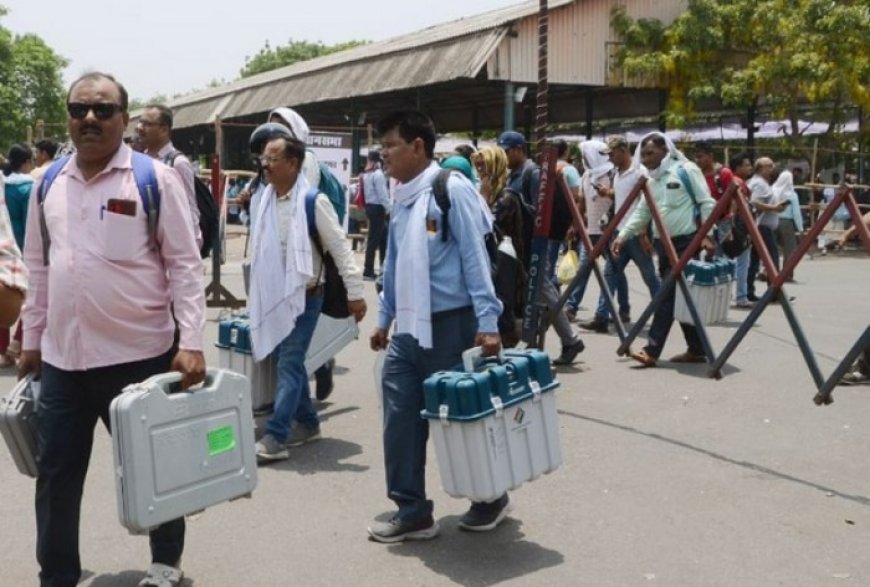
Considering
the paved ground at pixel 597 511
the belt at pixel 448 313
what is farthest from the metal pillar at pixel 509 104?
the belt at pixel 448 313

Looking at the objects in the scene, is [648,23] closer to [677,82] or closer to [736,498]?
[677,82]

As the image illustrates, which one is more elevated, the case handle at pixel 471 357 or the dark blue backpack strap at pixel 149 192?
the dark blue backpack strap at pixel 149 192

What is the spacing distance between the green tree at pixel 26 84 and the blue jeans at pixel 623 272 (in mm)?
52722

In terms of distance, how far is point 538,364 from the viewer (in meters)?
4.98

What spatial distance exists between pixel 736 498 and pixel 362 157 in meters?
24.8

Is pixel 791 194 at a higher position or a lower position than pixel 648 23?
lower

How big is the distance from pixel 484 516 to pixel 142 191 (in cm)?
Answer: 211

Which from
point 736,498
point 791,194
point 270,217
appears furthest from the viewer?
point 791,194

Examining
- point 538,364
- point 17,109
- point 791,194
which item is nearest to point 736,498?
point 538,364

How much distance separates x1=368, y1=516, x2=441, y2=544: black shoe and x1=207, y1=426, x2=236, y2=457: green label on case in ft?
3.78

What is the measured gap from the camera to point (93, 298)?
157 inches

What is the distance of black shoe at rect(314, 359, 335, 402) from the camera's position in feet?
26.0

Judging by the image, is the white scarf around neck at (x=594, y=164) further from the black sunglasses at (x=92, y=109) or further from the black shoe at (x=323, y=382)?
the black sunglasses at (x=92, y=109)

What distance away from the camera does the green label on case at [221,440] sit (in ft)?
13.2
